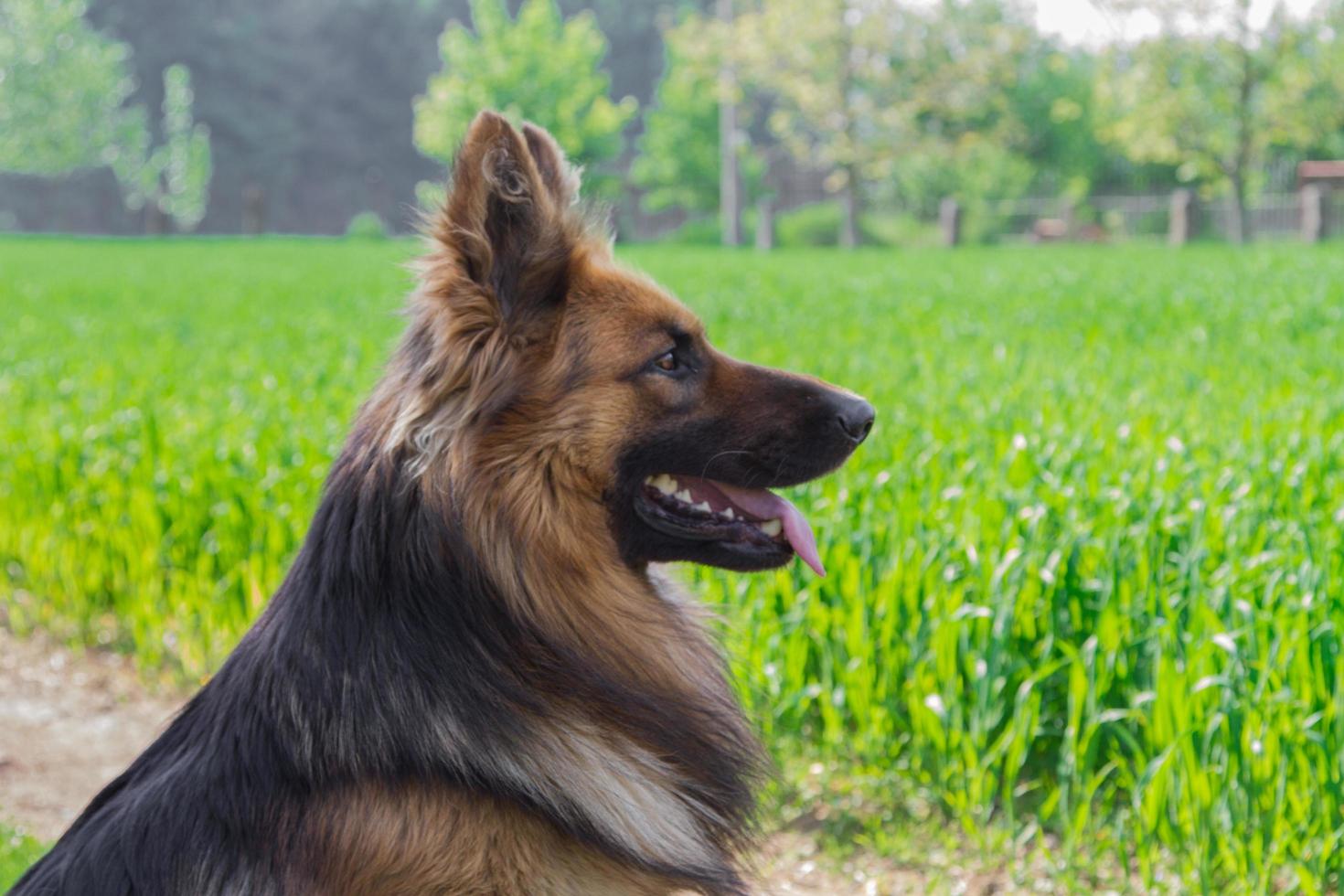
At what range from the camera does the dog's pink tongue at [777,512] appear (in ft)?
9.96

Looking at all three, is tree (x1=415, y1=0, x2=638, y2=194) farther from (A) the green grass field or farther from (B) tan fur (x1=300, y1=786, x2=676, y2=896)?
(B) tan fur (x1=300, y1=786, x2=676, y2=896)

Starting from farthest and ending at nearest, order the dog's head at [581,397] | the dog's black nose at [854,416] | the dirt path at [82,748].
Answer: the dirt path at [82,748] → the dog's black nose at [854,416] → the dog's head at [581,397]

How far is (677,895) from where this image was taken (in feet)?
9.15

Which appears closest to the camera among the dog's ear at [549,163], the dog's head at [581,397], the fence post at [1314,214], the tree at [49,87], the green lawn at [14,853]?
the dog's head at [581,397]

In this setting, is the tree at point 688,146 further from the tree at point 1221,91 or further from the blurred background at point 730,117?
the tree at point 1221,91

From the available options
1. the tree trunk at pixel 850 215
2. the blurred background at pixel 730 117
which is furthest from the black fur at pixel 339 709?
the tree trunk at pixel 850 215

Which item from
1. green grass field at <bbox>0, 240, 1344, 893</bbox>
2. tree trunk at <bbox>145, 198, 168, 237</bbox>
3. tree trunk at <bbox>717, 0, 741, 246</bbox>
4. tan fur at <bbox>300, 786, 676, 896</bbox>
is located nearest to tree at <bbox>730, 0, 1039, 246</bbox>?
tree trunk at <bbox>717, 0, 741, 246</bbox>

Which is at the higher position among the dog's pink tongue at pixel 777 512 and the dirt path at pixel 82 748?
the dog's pink tongue at pixel 777 512

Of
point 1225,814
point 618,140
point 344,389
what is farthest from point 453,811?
point 618,140

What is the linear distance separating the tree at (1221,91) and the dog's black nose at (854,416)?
33.4 meters

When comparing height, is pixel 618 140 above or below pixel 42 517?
above

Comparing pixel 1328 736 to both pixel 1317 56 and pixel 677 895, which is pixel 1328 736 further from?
pixel 1317 56

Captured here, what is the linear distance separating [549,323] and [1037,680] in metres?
1.99

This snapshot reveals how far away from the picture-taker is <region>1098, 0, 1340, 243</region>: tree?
3312 cm
